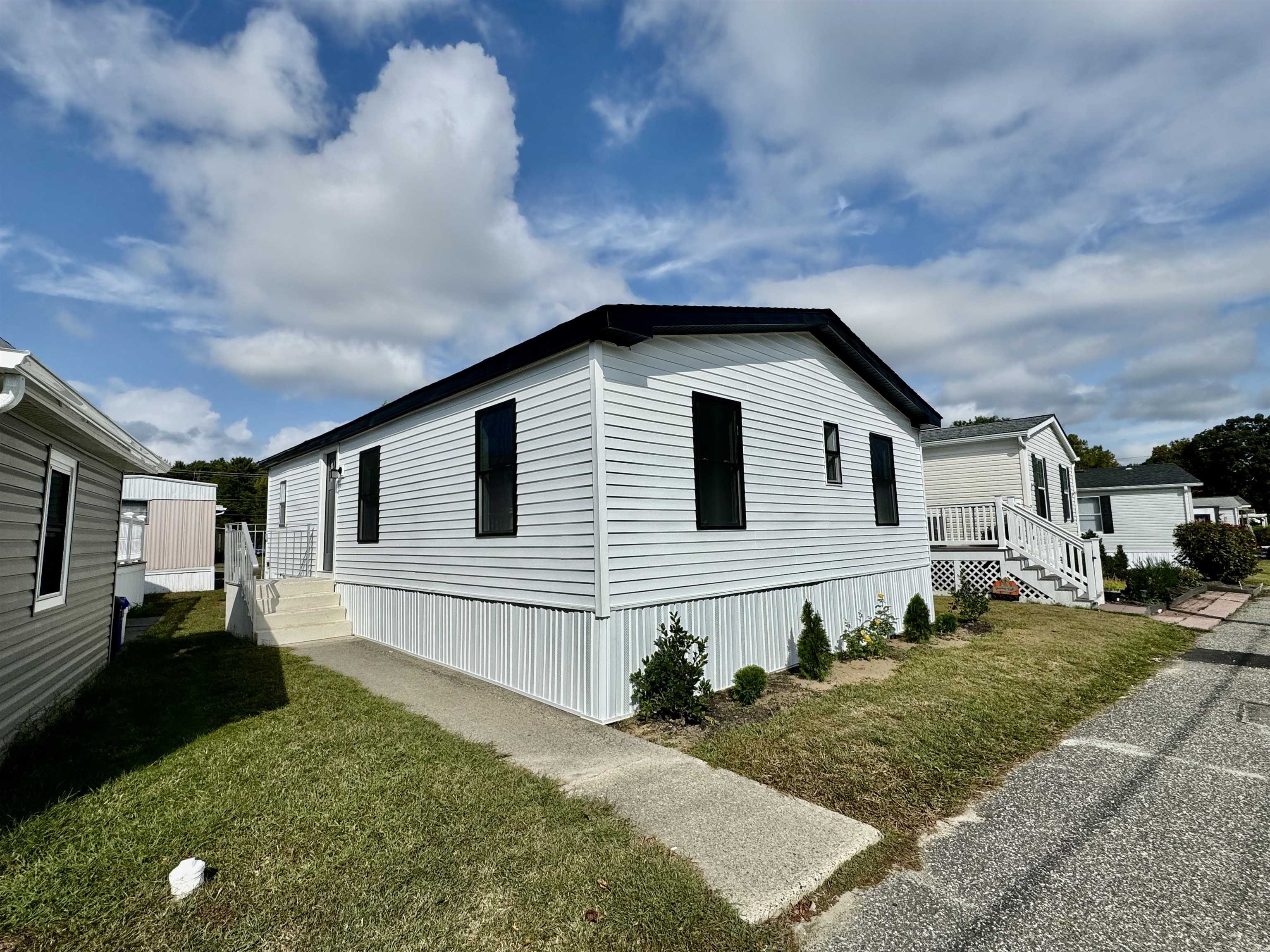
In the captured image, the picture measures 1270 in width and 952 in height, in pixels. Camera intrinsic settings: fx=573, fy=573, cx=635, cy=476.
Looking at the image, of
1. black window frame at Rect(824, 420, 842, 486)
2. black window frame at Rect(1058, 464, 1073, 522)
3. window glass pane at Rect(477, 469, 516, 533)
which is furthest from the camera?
black window frame at Rect(1058, 464, 1073, 522)

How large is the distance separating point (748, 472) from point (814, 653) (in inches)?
96.8

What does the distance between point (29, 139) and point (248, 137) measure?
101 inches

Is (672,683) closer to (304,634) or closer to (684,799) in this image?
(684,799)

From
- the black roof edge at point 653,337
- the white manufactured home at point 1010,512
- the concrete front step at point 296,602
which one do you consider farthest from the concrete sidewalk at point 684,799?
the white manufactured home at point 1010,512

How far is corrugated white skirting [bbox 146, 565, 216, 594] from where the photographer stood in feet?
65.7

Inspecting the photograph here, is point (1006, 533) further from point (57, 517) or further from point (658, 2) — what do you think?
point (57, 517)

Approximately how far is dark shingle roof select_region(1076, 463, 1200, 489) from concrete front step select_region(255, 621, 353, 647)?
2834 cm

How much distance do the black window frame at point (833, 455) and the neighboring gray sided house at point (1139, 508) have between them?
21.3 meters

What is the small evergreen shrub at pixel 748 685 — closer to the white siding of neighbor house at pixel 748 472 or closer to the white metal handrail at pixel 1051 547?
the white siding of neighbor house at pixel 748 472

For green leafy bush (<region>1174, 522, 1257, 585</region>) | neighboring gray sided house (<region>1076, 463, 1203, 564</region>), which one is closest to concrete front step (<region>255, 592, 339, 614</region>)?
green leafy bush (<region>1174, 522, 1257, 585</region>)

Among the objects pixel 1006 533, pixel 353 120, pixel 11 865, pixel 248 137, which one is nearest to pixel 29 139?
pixel 248 137

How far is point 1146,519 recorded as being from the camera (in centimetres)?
2466

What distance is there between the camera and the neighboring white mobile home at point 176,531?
64.8 feet

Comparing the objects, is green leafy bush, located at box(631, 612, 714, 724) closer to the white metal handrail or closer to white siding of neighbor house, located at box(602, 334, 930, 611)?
white siding of neighbor house, located at box(602, 334, 930, 611)
